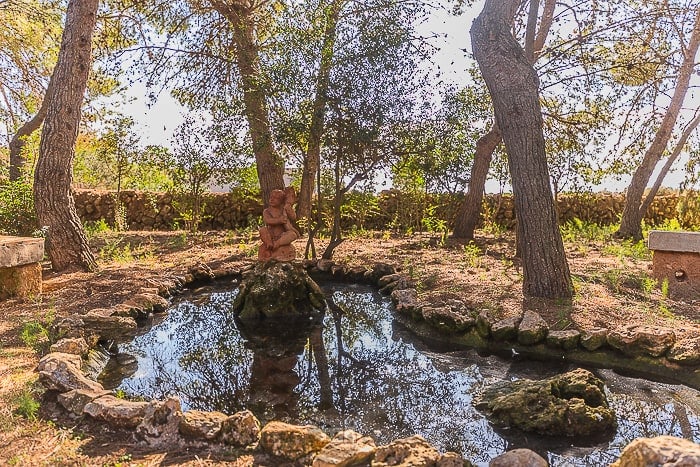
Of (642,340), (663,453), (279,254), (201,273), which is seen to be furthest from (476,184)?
(663,453)

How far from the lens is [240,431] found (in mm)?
2896

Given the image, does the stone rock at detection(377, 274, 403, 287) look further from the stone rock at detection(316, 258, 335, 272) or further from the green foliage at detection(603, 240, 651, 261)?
the green foliage at detection(603, 240, 651, 261)

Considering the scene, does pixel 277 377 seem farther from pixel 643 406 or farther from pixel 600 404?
pixel 643 406

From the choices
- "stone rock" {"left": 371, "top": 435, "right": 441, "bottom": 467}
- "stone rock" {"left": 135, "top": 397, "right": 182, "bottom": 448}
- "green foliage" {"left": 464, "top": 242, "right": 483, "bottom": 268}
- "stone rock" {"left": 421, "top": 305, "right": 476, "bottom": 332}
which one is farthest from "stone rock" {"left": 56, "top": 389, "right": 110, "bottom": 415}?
"green foliage" {"left": 464, "top": 242, "right": 483, "bottom": 268}

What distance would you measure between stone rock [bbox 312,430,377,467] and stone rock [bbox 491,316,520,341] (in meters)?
2.59

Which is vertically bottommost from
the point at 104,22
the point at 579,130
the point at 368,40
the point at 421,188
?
the point at 421,188

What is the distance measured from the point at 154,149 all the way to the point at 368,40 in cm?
594

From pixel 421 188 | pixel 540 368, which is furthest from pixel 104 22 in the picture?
pixel 540 368

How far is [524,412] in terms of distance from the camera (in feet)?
11.2

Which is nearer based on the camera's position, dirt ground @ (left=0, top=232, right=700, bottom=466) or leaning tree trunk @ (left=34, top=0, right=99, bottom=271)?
dirt ground @ (left=0, top=232, right=700, bottom=466)

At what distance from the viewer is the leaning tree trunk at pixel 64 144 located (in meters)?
6.99

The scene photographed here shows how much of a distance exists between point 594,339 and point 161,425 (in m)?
3.53

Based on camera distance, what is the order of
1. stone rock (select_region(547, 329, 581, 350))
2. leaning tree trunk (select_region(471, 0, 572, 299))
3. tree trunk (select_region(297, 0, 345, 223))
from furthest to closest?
1. tree trunk (select_region(297, 0, 345, 223))
2. leaning tree trunk (select_region(471, 0, 572, 299))
3. stone rock (select_region(547, 329, 581, 350))

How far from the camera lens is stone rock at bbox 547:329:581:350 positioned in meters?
4.68
